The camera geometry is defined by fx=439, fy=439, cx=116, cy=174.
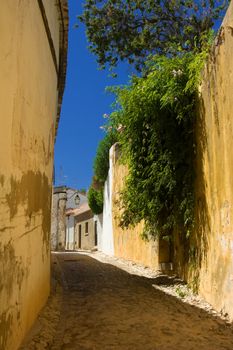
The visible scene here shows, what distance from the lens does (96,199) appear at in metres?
23.9

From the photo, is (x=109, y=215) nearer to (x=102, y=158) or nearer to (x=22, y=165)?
(x=102, y=158)

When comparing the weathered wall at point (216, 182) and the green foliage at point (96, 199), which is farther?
the green foliage at point (96, 199)

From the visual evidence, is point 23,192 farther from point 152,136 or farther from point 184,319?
point 152,136

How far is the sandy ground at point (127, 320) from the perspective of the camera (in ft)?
14.9

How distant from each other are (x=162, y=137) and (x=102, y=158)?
1345 centimetres

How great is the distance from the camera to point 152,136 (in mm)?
8102

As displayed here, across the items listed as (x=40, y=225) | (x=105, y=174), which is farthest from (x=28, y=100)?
(x=105, y=174)

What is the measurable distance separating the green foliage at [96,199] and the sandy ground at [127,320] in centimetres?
1511

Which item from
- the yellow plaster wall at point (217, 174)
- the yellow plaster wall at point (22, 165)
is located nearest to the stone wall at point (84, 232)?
the yellow plaster wall at point (217, 174)

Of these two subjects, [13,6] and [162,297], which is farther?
[162,297]

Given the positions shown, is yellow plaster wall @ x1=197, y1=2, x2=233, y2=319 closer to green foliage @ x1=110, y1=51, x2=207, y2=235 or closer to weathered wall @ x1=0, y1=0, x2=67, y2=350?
green foliage @ x1=110, y1=51, x2=207, y2=235

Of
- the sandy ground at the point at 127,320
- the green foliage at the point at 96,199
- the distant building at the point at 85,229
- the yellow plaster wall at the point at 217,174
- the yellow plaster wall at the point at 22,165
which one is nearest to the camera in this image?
the yellow plaster wall at the point at 22,165

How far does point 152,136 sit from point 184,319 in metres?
3.61

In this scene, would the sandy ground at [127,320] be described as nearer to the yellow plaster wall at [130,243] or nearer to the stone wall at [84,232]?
the yellow plaster wall at [130,243]
